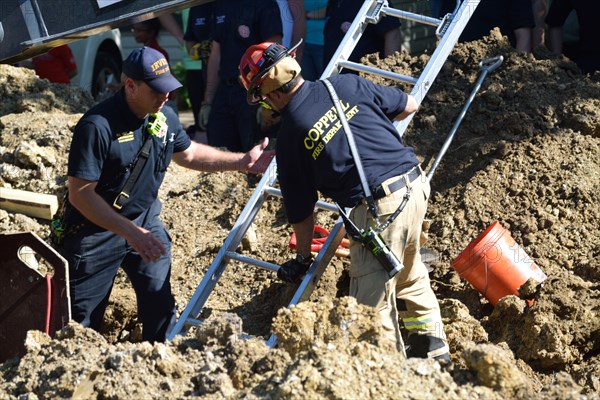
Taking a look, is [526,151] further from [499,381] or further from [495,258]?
[499,381]

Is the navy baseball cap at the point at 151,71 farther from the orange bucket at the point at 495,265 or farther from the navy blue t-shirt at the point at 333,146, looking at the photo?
the orange bucket at the point at 495,265

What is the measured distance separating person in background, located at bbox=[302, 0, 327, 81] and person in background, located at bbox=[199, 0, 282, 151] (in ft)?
3.00

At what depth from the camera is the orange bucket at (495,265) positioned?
5.95 metres

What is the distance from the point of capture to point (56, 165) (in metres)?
7.76

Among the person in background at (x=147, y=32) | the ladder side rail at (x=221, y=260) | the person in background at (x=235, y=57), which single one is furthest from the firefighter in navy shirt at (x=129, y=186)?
the person in background at (x=147, y=32)

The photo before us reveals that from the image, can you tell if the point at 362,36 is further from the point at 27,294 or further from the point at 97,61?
the point at 97,61

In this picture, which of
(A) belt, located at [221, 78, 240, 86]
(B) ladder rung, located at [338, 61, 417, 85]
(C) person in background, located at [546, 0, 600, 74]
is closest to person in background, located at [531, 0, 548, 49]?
(C) person in background, located at [546, 0, 600, 74]

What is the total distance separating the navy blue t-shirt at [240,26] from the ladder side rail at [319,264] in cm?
296

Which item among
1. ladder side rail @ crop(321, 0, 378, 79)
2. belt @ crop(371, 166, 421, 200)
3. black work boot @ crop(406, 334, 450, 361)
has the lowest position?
black work boot @ crop(406, 334, 450, 361)

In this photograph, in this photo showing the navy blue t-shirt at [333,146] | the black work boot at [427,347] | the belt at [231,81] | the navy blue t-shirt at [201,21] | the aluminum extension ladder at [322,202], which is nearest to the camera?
the navy blue t-shirt at [333,146]

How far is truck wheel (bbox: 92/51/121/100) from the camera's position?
11898 millimetres

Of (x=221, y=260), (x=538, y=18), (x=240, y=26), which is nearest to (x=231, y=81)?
(x=240, y=26)

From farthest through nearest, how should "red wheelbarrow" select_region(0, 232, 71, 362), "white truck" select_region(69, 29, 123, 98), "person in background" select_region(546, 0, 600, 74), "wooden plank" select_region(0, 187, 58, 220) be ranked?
"white truck" select_region(69, 29, 123, 98) < "person in background" select_region(546, 0, 600, 74) < "wooden plank" select_region(0, 187, 58, 220) < "red wheelbarrow" select_region(0, 232, 71, 362)

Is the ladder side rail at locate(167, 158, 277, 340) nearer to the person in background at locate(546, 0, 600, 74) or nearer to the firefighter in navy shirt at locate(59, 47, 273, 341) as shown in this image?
the firefighter in navy shirt at locate(59, 47, 273, 341)
